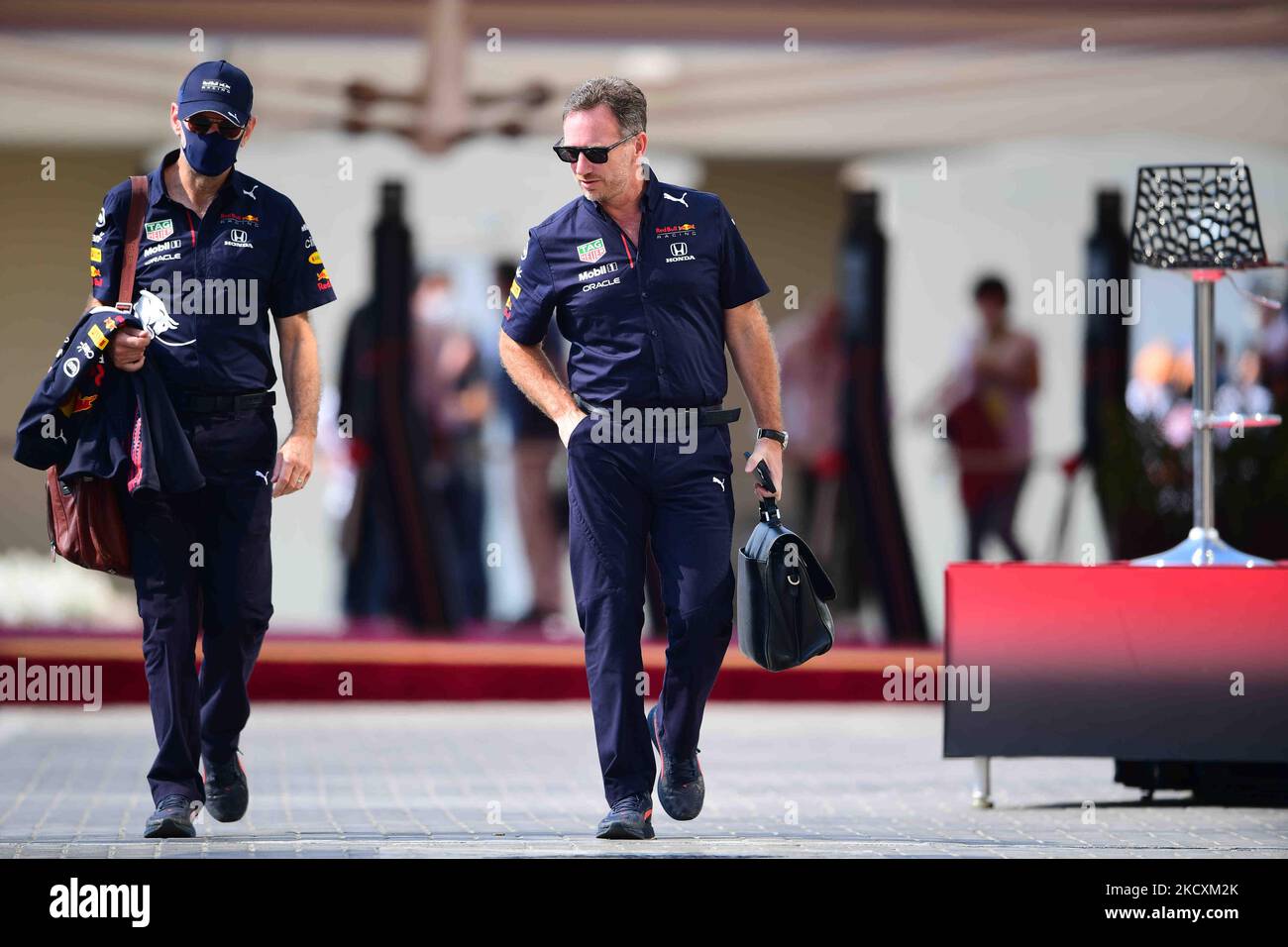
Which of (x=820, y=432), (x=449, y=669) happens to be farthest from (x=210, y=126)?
(x=820, y=432)

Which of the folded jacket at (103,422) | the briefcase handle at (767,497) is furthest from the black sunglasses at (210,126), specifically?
the briefcase handle at (767,497)

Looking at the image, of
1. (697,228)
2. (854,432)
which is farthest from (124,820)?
(854,432)

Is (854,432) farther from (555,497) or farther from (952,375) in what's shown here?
(555,497)

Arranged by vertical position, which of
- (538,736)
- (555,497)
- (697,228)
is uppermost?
(697,228)

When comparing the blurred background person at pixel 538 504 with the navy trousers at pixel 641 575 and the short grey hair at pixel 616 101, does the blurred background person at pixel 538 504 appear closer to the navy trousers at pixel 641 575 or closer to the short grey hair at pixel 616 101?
the navy trousers at pixel 641 575

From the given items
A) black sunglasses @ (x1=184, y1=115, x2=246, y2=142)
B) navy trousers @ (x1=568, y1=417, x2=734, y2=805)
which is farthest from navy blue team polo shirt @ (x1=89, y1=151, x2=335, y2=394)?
navy trousers @ (x1=568, y1=417, x2=734, y2=805)

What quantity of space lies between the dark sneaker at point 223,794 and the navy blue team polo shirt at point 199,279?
119 cm

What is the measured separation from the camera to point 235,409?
732 cm

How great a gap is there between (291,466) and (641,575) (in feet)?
3.63

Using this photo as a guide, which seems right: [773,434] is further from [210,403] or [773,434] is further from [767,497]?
[210,403]

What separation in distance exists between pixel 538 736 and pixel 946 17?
5016 millimetres

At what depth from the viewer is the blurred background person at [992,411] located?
1370 centimetres

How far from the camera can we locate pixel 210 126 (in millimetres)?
7176

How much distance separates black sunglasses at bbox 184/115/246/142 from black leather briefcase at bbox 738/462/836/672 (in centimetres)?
185
